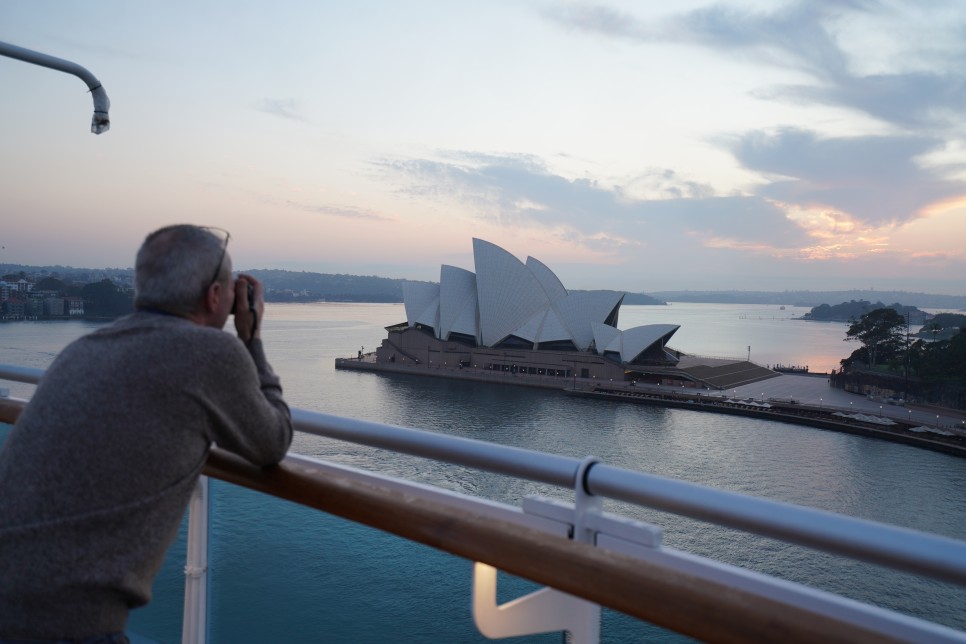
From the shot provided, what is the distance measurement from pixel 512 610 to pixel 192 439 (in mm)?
309

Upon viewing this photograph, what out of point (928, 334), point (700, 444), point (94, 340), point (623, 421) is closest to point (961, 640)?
point (94, 340)

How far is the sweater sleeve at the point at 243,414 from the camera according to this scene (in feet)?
1.98

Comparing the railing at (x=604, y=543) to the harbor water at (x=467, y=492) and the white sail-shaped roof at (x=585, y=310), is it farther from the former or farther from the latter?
the white sail-shaped roof at (x=585, y=310)

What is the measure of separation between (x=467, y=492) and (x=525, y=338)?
1716cm

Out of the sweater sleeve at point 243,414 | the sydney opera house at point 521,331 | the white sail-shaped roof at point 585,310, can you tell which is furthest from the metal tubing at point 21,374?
the white sail-shaped roof at point 585,310

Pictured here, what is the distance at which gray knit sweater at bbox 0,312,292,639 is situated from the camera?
0.53m

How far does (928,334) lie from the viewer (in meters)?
28.3

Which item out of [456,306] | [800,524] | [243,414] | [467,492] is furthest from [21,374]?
[456,306]

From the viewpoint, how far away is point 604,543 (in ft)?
1.93

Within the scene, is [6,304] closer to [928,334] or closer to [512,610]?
[512,610]

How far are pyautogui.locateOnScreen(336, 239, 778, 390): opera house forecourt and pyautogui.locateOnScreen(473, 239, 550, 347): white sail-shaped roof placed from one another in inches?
1.5

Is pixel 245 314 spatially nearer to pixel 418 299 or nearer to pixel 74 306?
pixel 74 306

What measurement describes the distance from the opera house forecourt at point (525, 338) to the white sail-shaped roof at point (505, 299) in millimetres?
38

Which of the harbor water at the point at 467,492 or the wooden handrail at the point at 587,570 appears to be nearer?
the wooden handrail at the point at 587,570
